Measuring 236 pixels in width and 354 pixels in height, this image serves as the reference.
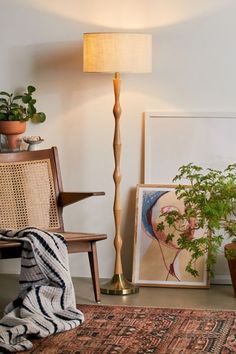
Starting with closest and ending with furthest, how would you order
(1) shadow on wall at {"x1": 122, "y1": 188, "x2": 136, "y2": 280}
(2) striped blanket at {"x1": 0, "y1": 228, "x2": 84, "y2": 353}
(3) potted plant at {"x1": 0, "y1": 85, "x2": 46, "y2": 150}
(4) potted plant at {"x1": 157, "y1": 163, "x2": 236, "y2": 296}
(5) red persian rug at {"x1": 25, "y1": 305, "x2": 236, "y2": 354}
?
(5) red persian rug at {"x1": 25, "y1": 305, "x2": 236, "y2": 354} < (2) striped blanket at {"x1": 0, "y1": 228, "x2": 84, "y2": 353} < (4) potted plant at {"x1": 157, "y1": 163, "x2": 236, "y2": 296} < (3) potted plant at {"x1": 0, "y1": 85, "x2": 46, "y2": 150} < (1) shadow on wall at {"x1": 122, "y1": 188, "x2": 136, "y2": 280}

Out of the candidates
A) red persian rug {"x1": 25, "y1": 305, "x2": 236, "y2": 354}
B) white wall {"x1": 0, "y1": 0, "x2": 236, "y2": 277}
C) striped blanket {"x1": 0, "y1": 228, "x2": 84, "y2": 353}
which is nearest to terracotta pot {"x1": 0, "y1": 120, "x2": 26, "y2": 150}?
white wall {"x1": 0, "y1": 0, "x2": 236, "y2": 277}

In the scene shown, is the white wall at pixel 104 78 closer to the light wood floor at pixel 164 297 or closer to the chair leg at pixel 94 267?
the light wood floor at pixel 164 297

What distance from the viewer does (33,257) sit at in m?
4.13

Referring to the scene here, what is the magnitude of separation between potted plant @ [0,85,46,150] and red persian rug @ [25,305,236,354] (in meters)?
1.27

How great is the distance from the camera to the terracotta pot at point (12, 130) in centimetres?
500

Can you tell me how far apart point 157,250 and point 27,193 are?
865mm

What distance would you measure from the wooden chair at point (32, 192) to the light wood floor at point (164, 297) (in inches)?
16.0

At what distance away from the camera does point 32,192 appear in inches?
190

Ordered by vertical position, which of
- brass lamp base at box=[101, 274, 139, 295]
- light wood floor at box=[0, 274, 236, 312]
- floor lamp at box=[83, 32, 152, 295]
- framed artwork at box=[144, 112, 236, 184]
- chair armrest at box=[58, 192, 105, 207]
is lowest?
light wood floor at box=[0, 274, 236, 312]

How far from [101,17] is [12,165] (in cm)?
107

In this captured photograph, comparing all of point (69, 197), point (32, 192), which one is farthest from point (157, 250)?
point (32, 192)

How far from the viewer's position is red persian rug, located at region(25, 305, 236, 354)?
3.69m

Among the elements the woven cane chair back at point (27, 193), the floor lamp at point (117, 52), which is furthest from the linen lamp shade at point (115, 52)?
the woven cane chair back at point (27, 193)

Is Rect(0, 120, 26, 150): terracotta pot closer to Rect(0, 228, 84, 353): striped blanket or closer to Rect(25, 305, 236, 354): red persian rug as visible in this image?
Rect(0, 228, 84, 353): striped blanket
